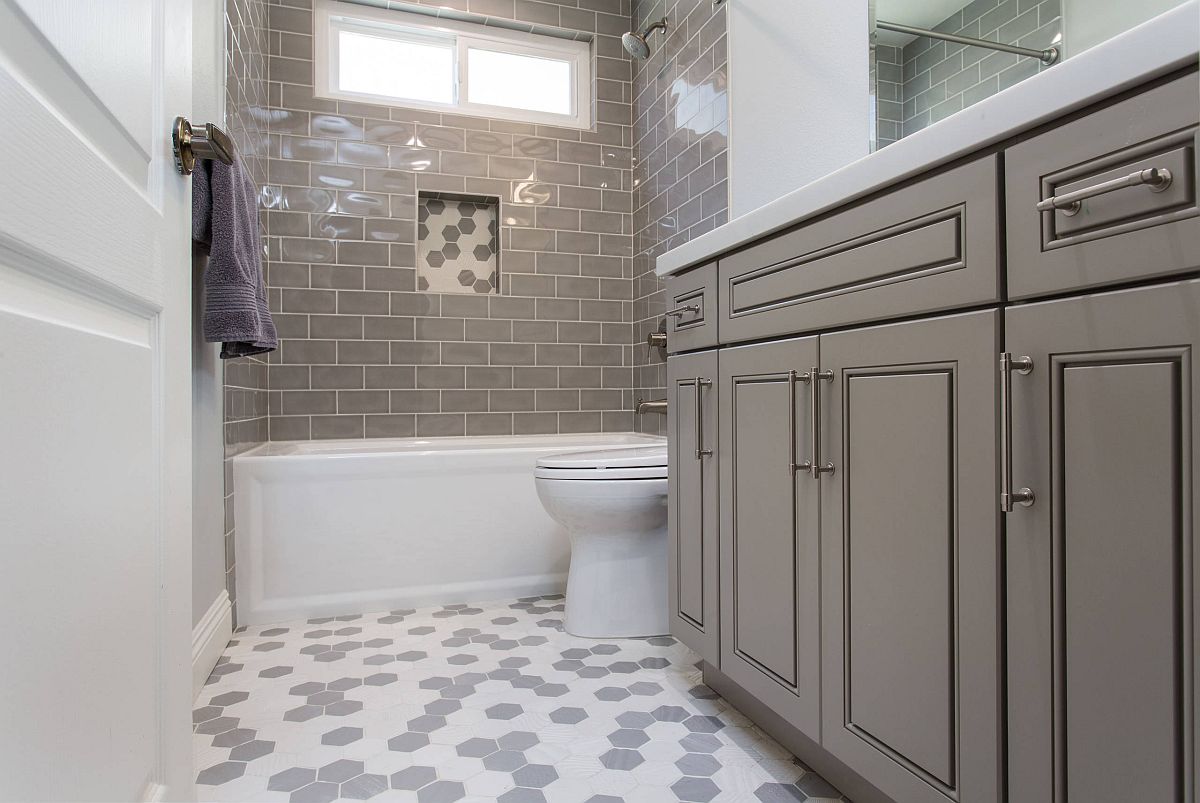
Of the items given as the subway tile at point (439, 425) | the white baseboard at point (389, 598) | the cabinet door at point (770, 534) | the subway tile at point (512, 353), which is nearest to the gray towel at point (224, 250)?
the white baseboard at point (389, 598)

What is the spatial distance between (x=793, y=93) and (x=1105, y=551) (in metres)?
1.75

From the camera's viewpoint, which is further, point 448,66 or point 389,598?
point 448,66

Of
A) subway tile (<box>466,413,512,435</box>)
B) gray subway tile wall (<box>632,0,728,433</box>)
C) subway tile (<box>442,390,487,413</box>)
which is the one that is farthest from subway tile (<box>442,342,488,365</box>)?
gray subway tile wall (<box>632,0,728,433</box>)

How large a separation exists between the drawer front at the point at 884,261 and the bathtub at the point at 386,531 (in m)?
1.33

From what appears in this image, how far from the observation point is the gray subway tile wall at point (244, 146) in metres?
2.02

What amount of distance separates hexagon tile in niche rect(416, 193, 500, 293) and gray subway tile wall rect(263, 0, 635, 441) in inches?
3.0

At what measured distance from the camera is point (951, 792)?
843 mm

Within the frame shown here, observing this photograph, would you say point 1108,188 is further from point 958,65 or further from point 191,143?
point 958,65

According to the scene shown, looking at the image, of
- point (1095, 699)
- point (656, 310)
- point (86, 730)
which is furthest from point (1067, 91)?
point (656, 310)

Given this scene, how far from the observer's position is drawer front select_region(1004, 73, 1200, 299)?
23.8 inches

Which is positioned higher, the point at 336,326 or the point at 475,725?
the point at 336,326

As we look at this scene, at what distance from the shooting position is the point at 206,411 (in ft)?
5.82

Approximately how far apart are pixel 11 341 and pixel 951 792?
1.04 m

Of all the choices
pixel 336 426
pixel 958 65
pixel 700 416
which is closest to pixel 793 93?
pixel 958 65
